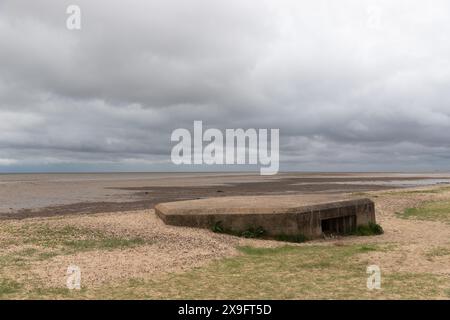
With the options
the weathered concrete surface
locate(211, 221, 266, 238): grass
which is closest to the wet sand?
Answer: the weathered concrete surface

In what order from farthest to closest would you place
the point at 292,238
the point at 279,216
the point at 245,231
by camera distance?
the point at 245,231 < the point at 279,216 < the point at 292,238

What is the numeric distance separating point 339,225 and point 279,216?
258 cm

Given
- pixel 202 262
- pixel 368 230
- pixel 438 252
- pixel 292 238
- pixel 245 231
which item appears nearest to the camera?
pixel 202 262

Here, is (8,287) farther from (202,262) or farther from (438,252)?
(438,252)

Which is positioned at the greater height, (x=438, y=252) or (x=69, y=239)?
(x=69, y=239)

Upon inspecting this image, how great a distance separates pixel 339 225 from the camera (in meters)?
14.9

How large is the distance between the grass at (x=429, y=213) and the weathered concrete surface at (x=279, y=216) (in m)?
5.05

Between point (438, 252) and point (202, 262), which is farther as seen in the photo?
point (438, 252)

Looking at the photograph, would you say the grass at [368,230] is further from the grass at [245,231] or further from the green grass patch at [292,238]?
the grass at [245,231]

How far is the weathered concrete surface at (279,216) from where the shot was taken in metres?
13.6

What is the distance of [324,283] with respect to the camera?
27.2 feet

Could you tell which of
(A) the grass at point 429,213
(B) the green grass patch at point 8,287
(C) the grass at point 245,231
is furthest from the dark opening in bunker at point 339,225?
(B) the green grass patch at point 8,287

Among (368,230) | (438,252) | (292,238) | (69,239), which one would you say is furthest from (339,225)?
(69,239)
